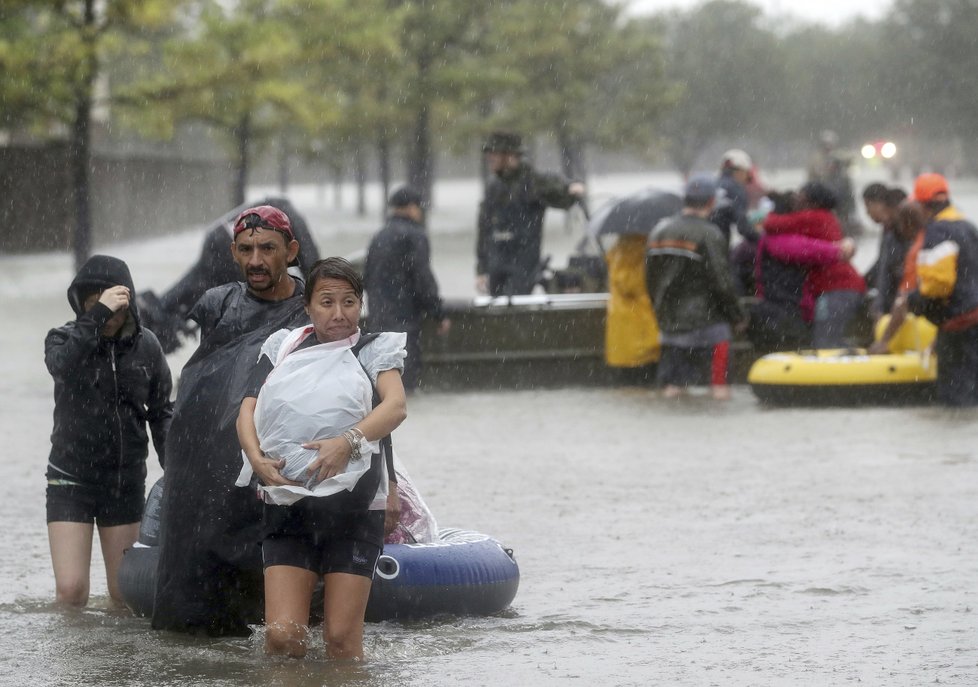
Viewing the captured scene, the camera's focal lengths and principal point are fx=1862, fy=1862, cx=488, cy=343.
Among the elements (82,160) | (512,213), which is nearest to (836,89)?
(82,160)

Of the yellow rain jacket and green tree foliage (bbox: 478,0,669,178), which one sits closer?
the yellow rain jacket

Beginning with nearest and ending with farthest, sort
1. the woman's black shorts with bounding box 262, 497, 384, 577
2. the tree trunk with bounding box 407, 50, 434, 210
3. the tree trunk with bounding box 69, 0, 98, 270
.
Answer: the woman's black shorts with bounding box 262, 497, 384, 577
the tree trunk with bounding box 69, 0, 98, 270
the tree trunk with bounding box 407, 50, 434, 210

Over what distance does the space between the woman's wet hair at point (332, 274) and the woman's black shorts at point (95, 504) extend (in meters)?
1.57

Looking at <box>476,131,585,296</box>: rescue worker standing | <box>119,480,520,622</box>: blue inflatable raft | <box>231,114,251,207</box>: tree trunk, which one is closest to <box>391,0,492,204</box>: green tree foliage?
<box>231,114,251,207</box>: tree trunk

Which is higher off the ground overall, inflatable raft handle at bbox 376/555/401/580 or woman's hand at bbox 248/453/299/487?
woman's hand at bbox 248/453/299/487

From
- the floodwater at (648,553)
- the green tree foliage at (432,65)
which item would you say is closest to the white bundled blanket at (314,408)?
the floodwater at (648,553)

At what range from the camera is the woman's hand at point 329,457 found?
5.50 metres

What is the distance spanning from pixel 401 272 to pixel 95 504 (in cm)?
707

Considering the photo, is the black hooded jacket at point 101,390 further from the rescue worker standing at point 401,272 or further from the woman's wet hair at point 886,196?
the woman's wet hair at point 886,196

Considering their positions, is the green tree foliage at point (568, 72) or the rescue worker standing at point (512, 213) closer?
the rescue worker standing at point (512, 213)

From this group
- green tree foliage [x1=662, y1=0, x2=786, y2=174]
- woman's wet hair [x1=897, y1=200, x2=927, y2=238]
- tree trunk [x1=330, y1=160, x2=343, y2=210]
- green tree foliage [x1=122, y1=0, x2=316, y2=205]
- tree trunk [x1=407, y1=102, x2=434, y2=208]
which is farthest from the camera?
green tree foliage [x1=662, y1=0, x2=786, y2=174]

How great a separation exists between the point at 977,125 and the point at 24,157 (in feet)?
180

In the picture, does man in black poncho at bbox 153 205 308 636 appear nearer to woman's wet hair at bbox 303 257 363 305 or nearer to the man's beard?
the man's beard

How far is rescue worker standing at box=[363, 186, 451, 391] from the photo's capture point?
13789 millimetres
